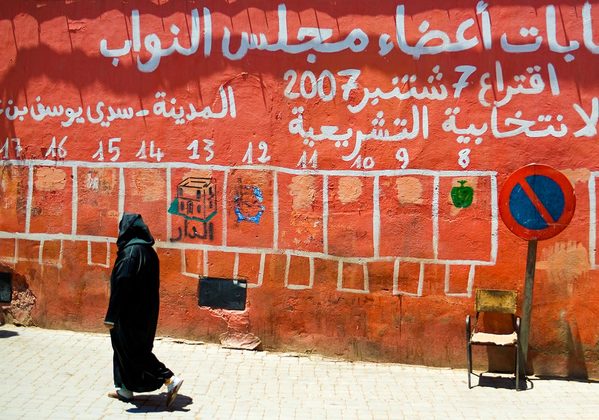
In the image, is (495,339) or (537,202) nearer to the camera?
(537,202)

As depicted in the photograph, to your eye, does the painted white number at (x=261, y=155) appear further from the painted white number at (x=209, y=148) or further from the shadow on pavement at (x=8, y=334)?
the shadow on pavement at (x=8, y=334)

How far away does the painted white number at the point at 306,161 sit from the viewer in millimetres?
6762

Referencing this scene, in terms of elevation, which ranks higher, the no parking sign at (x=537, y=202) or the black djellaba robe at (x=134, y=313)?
the no parking sign at (x=537, y=202)

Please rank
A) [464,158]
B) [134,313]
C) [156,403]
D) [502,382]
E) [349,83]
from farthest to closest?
[349,83] < [464,158] < [502,382] < [156,403] < [134,313]

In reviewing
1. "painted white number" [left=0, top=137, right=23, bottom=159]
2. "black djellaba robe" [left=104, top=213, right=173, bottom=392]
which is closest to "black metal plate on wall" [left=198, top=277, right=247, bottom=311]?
"black djellaba robe" [left=104, top=213, right=173, bottom=392]

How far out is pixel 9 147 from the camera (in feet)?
24.7

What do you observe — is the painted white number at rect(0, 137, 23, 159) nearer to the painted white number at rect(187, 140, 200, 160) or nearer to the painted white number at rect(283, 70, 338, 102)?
the painted white number at rect(187, 140, 200, 160)

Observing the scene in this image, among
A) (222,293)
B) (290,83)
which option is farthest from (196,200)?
(290,83)

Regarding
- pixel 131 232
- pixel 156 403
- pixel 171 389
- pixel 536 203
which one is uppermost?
pixel 536 203

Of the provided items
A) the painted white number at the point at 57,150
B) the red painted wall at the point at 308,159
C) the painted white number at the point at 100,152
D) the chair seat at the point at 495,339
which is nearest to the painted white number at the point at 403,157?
the red painted wall at the point at 308,159

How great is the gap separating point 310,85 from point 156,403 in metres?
3.27

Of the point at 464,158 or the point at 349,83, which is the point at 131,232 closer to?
the point at 349,83

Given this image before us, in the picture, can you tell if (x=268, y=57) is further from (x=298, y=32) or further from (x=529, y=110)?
(x=529, y=110)

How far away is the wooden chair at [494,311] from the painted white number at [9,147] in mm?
4973
